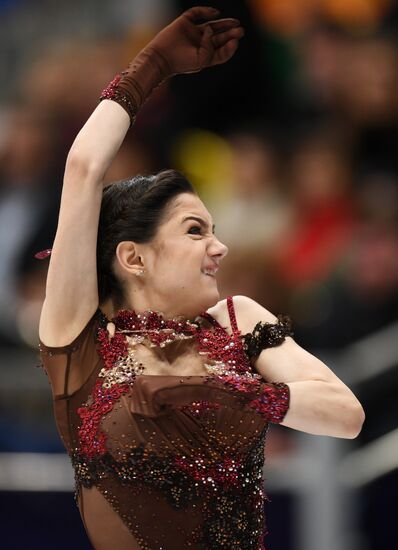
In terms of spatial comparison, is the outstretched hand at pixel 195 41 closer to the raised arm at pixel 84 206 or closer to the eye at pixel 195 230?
the raised arm at pixel 84 206

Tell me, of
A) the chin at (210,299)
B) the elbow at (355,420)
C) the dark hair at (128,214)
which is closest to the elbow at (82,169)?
the dark hair at (128,214)

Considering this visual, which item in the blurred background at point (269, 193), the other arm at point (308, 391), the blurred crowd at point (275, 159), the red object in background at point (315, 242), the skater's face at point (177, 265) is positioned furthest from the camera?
the red object in background at point (315, 242)

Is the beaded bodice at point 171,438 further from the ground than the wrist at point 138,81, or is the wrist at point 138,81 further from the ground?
the wrist at point 138,81

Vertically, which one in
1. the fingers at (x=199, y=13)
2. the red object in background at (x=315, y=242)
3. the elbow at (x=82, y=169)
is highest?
the fingers at (x=199, y=13)

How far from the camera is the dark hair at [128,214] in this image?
8.51ft

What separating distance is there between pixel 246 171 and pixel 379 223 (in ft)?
2.47

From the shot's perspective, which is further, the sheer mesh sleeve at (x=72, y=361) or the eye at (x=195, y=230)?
the eye at (x=195, y=230)

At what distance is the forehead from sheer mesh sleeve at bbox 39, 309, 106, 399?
1.03 feet

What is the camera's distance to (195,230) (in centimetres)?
262

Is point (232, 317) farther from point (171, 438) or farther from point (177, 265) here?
point (171, 438)

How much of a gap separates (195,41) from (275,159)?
3.01m

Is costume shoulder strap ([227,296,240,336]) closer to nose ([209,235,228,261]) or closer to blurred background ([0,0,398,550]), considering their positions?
nose ([209,235,228,261])

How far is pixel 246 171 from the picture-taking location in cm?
556

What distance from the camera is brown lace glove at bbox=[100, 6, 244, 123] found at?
2590mm
